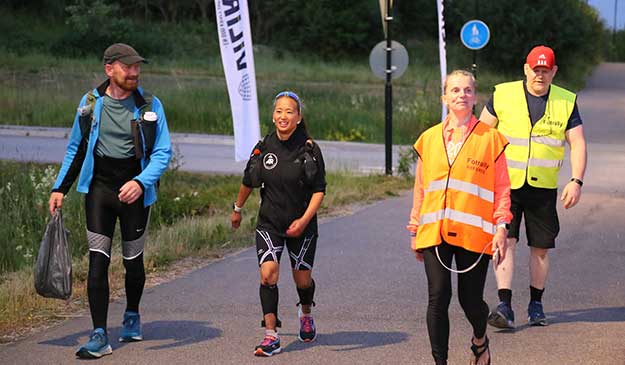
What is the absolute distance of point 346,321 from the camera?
27.3ft

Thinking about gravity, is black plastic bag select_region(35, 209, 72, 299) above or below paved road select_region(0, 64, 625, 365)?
above

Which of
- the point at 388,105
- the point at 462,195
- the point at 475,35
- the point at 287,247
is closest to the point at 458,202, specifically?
the point at 462,195

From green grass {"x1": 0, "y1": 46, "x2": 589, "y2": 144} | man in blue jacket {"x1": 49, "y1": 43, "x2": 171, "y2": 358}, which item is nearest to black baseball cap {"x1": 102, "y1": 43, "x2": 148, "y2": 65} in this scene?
man in blue jacket {"x1": 49, "y1": 43, "x2": 171, "y2": 358}

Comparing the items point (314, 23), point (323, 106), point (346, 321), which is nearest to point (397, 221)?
point (346, 321)

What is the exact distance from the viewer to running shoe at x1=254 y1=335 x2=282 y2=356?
23.7ft

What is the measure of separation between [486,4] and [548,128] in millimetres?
52240

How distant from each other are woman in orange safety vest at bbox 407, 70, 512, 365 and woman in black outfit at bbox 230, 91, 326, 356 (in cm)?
101

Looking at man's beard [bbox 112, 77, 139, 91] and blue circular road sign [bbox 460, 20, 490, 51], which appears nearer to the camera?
man's beard [bbox 112, 77, 139, 91]

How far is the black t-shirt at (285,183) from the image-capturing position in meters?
7.34

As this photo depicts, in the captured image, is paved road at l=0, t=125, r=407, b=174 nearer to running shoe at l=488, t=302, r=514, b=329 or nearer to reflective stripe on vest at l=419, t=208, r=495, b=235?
running shoe at l=488, t=302, r=514, b=329

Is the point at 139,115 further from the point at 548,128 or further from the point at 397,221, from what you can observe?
the point at 397,221

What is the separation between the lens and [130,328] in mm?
7637

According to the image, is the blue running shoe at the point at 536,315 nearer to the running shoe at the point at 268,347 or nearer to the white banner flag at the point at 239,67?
the running shoe at the point at 268,347

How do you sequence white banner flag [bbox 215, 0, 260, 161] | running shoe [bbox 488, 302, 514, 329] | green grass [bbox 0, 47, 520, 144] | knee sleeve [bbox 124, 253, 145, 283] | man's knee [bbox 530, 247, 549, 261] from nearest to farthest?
knee sleeve [bbox 124, 253, 145, 283] < running shoe [bbox 488, 302, 514, 329] < man's knee [bbox 530, 247, 549, 261] < white banner flag [bbox 215, 0, 260, 161] < green grass [bbox 0, 47, 520, 144]
